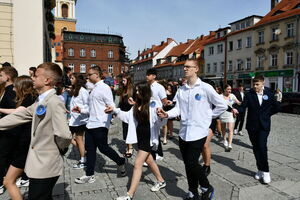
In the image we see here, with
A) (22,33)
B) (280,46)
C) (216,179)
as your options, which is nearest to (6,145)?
(216,179)

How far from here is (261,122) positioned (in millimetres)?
4348

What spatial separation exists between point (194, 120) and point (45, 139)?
1927 millimetres

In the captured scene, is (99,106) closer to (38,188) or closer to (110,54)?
(38,188)

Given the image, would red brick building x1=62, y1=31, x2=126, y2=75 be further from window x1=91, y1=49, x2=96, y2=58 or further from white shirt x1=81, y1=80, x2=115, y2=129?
white shirt x1=81, y1=80, x2=115, y2=129

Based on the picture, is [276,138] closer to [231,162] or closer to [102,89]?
[231,162]

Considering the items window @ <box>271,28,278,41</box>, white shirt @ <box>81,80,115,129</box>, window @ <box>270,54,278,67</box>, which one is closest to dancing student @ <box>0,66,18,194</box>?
white shirt @ <box>81,80,115,129</box>

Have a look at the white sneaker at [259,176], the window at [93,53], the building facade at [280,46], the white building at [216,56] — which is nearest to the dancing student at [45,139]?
the white sneaker at [259,176]

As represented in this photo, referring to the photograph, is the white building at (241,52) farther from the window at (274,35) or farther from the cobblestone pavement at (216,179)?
the cobblestone pavement at (216,179)

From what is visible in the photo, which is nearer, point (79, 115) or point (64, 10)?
point (79, 115)

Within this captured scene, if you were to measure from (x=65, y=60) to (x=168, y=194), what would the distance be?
53.6m

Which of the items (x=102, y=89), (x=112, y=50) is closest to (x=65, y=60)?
(x=112, y=50)

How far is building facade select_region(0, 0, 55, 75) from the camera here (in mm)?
10992

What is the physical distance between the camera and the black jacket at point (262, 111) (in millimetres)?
4368

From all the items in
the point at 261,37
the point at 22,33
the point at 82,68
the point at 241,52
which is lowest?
the point at 22,33
